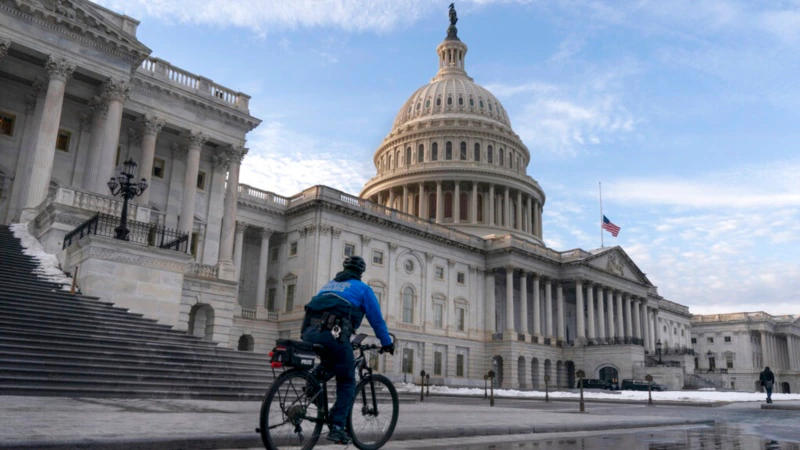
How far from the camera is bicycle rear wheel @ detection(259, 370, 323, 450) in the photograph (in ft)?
20.8

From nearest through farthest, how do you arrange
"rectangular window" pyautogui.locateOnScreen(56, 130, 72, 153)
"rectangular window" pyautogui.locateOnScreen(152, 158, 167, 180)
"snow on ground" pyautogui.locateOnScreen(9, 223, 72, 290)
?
"snow on ground" pyautogui.locateOnScreen(9, 223, 72, 290)
"rectangular window" pyautogui.locateOnScreen(56, 130, 72, 153)
"rectangular window" pyautogui.locateOnScreen(152, 158, 167, 180)

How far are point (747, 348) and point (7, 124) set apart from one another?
126 metres

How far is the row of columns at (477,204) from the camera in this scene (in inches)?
3472

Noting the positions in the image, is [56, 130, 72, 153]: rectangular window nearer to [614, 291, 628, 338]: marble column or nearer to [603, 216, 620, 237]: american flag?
[603, 216, 620, 237]: american flag

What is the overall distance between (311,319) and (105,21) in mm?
31823

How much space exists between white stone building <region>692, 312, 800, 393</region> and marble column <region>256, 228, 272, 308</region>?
303 feet

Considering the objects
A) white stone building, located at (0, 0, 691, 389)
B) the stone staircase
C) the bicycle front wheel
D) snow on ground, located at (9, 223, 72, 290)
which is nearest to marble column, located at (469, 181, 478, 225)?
white stone building, located at (0, 0, 691, 389)

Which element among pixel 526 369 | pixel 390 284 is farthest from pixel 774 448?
pixel 526 369

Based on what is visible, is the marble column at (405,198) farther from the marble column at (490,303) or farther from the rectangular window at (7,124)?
the rectangular window at (7,124)

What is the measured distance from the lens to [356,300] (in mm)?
7152

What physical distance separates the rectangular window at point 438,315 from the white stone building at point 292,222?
23 cm

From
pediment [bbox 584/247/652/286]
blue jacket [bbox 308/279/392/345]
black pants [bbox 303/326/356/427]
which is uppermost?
pediment [bbox 584/247/652/286]

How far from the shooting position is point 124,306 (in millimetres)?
23688

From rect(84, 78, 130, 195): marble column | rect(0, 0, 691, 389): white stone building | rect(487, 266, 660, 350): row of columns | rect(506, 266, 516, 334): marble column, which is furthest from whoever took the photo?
rect(487, 266, 660, 350): row of columns
